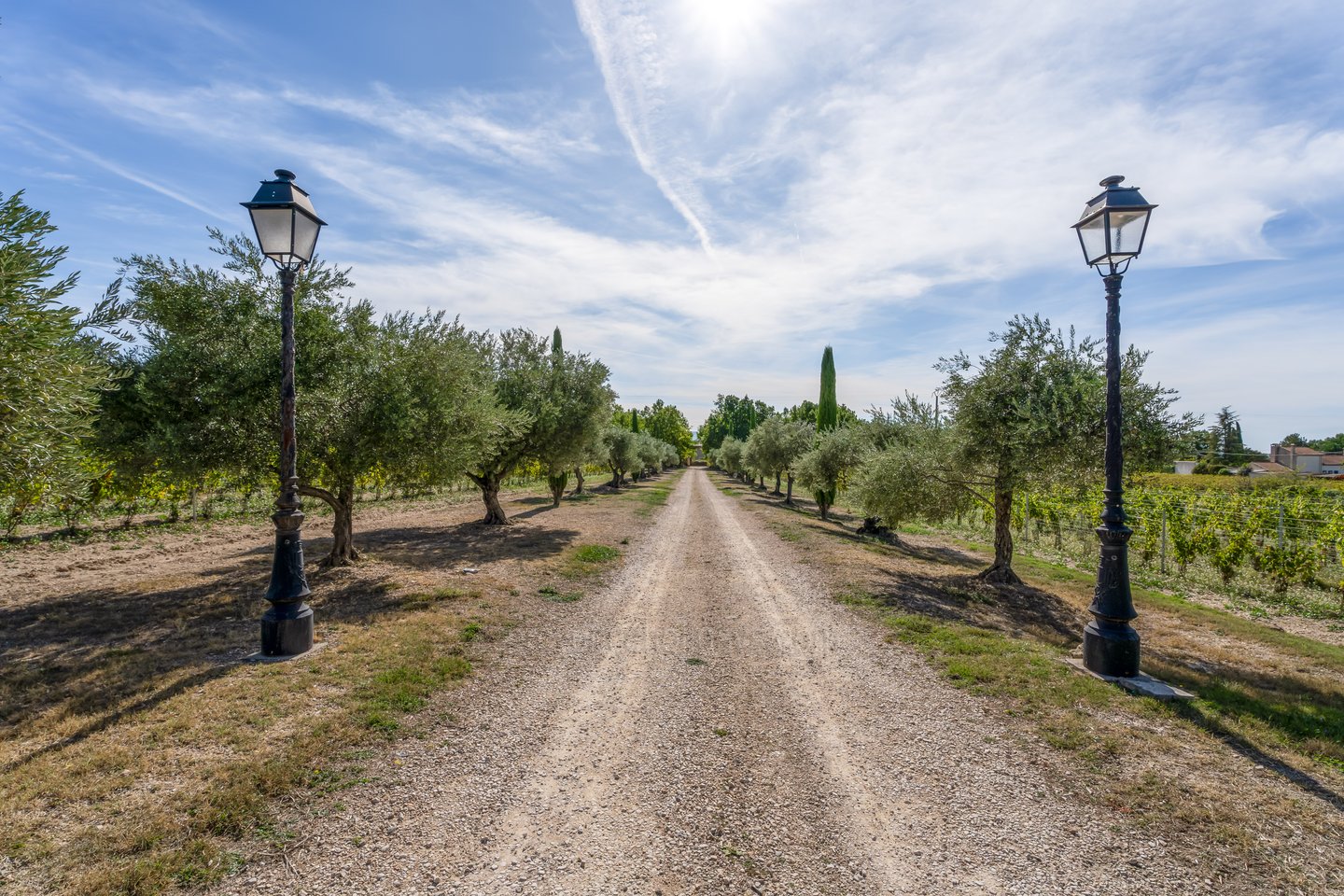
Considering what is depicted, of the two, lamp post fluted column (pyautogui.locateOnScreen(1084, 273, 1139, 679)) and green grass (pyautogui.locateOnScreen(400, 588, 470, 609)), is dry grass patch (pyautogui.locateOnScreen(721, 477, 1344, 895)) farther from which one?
green grass (pyautogui.locateOnScreen(400, 588, 470, 609))

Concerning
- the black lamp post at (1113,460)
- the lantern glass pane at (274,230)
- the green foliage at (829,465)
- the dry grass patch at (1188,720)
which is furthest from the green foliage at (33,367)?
the green foliage at (829,465)

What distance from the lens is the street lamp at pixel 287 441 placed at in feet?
22.5

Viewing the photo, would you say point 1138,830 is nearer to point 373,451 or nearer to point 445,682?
point 445,682

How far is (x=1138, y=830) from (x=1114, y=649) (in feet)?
11.6

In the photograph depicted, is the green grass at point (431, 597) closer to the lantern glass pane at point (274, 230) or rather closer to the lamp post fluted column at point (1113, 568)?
the lantern glass pane at point (274, 230)

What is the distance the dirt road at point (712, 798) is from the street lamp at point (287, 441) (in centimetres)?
271

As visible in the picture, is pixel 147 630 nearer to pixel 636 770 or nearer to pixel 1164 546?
pixel 636 770

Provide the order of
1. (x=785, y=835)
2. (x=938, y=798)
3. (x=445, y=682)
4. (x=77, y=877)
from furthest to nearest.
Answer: (x=445, y=682) < (x=938, y=798) < (x=785, y=835) < (x=77, y=877)

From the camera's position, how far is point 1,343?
463 cm

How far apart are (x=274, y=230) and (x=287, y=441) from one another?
2.70 metres

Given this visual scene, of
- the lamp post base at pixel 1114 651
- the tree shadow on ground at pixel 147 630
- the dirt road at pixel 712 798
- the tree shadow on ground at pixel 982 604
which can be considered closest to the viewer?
the dirt road at pixel 712 798

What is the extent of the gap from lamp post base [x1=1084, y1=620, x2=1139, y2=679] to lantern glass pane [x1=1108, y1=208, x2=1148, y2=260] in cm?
480

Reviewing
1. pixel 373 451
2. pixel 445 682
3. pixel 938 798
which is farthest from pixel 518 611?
pixel 938 798

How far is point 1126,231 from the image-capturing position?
6.85 metres
